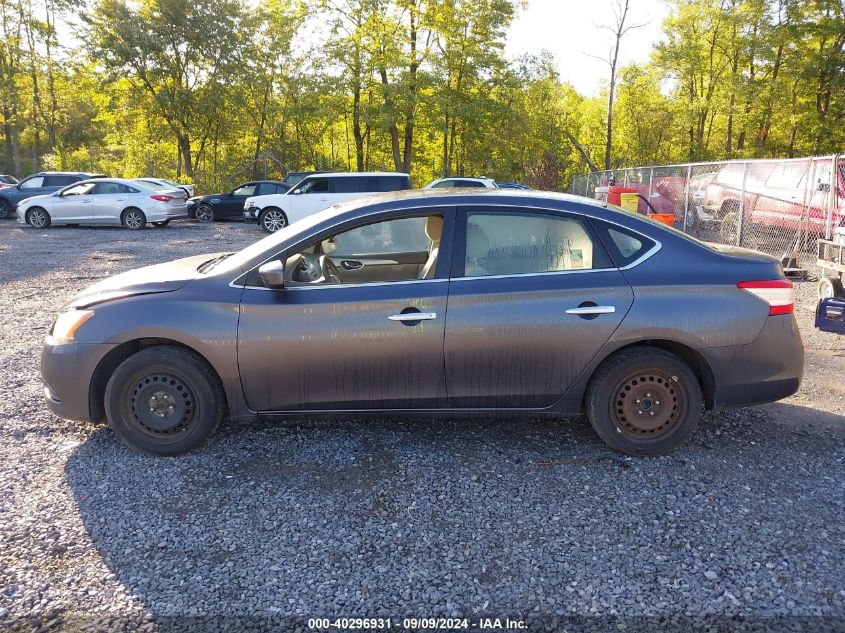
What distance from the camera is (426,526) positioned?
120 inches

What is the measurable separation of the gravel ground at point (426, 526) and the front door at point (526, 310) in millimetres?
494

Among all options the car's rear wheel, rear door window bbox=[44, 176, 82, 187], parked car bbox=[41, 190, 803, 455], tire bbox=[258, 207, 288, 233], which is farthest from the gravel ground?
rear door window bbox=[44, 176, 82, 187]

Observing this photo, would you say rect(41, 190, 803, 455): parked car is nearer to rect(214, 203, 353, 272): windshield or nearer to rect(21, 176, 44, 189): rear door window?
rect(214, 203, 353, 272): windshield

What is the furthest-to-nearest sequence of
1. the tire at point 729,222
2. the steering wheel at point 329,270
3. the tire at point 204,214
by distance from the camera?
the tire at point 204,214
the tire at point 729,222
the steering wheel at point 329,270

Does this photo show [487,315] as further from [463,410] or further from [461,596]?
[461,596]

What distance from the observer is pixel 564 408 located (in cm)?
376

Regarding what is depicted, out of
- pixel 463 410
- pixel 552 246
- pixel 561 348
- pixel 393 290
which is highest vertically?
pixel 552 246

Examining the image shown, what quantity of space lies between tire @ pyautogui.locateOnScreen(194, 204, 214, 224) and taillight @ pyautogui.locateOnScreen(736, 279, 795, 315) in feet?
72.6

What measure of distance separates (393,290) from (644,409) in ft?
5.53

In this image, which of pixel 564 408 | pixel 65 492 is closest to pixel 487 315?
pixel 564 408

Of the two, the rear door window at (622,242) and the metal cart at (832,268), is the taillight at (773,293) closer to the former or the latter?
the rear door window at (622,242)

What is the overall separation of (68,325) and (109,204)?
16933 millimetres

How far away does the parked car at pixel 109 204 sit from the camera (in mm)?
18672

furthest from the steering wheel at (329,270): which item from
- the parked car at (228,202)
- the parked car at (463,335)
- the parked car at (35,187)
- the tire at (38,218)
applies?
the parked car at (35,187)
